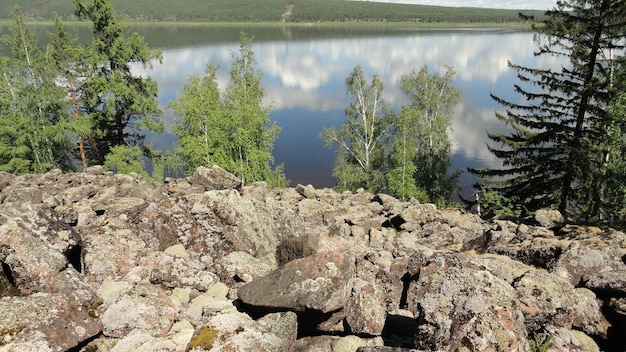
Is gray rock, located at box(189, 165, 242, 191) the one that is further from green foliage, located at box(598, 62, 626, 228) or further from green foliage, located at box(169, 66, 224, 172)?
green foliage, located at box(598, 62, 626, 228)

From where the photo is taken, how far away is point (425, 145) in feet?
141

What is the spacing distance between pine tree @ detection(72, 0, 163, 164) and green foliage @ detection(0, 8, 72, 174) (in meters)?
2.41

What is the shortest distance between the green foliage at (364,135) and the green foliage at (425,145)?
247cm

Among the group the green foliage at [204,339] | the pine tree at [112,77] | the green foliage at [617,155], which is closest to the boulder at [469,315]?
the green foliage at [204,339]

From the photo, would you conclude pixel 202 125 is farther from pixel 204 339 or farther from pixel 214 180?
pixel 204 339

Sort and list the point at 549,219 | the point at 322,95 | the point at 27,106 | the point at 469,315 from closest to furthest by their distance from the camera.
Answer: the point at 469,315
the point at 549,219
the point at 27,106
the point at 322,95

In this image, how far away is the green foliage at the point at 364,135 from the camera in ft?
143

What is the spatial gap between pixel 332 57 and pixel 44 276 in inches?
5817

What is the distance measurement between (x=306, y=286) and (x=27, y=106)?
34.8m

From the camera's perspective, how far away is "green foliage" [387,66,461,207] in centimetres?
3759

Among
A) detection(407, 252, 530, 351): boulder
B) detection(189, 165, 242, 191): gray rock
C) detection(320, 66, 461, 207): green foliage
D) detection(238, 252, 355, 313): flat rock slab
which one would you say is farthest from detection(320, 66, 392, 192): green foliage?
detection(407, 252, 530, 351): boulder

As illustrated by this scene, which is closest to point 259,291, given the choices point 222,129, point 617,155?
point 617,155

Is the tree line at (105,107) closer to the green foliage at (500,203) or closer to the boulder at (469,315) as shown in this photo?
the green foliage at (500,203)

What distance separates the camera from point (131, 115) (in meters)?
35.2
